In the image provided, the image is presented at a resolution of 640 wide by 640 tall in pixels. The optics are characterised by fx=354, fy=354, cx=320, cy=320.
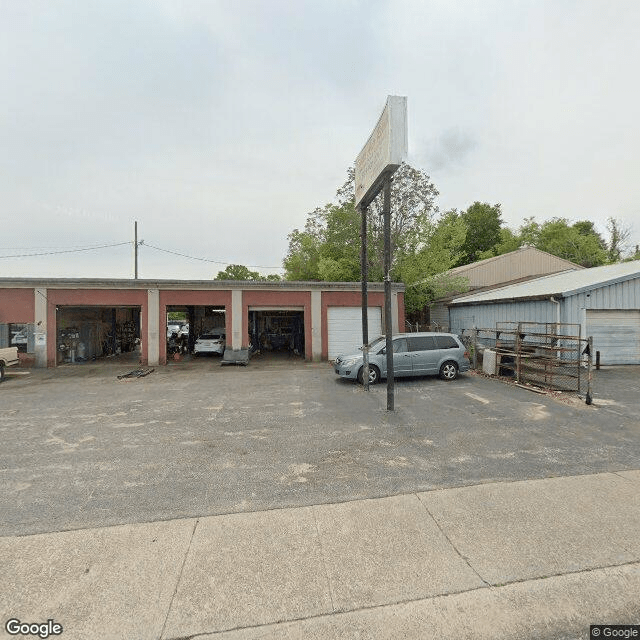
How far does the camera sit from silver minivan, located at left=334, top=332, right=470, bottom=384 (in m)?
11.8

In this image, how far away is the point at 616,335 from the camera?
1474cm

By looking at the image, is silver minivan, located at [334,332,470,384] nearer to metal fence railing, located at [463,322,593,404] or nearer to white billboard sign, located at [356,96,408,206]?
metal fence railing, located at [463,322,593,404]

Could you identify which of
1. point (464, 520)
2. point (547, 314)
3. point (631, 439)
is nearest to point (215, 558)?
point (464, 520)

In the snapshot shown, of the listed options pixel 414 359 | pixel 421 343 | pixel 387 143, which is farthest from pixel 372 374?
pixel 387 143

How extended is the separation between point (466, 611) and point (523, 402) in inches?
301

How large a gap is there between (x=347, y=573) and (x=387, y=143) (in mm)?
7877

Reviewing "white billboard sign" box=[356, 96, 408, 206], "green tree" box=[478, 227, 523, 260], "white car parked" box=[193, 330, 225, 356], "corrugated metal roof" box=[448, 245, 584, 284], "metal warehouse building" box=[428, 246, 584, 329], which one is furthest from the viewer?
"green tree" box=[478, 227, 523, 260]

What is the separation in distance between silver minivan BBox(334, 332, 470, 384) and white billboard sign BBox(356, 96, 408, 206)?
5202 mm

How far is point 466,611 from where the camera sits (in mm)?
2705

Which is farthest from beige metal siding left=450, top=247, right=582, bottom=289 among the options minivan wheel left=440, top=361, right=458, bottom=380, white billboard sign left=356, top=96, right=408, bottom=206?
white billboard sign left=356, top=96, right=408, bottom=206

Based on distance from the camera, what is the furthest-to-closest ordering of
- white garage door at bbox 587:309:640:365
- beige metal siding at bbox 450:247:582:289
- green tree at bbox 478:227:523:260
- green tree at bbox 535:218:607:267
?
green tree at bbox 478:227:523:260 < green tree at bbox 535:218:607:267 < beige metal siding at bbox 450:247:582:289 < white garage door at bbox 587:309:640:365

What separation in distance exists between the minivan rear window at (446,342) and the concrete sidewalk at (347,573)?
27.3 feet

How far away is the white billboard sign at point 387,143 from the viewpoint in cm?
770

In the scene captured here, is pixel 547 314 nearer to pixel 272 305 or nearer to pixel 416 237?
pixel 416 237
